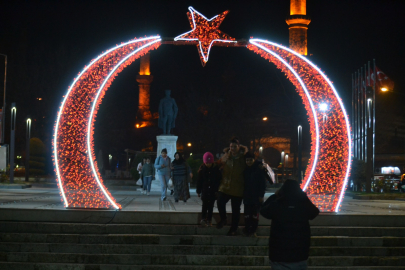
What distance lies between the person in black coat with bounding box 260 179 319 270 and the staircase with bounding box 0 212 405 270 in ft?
10.9

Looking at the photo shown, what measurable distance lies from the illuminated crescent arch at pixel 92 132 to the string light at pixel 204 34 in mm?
661

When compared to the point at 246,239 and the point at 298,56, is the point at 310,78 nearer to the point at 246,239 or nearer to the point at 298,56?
the point at 298,56

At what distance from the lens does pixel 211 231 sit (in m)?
10.4

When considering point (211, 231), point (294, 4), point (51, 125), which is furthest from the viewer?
point (294, 4)

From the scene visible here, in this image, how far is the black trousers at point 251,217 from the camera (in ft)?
31.7

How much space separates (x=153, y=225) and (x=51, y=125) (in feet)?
119

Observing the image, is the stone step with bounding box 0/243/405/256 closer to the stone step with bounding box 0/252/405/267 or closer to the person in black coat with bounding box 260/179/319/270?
the stone step with bounding box 0/252/405/267

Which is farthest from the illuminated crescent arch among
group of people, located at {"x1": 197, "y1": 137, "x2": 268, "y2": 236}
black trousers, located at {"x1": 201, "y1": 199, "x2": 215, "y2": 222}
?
group of people, located at {"x1": 197, "y1": 137, "x2": 268, "y2": 236}

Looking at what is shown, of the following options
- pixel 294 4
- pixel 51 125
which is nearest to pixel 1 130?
pixel 51 125

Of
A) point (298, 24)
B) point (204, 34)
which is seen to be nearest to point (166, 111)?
point (204, 34)

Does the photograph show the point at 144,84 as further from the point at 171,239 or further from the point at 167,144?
the point at 171,239

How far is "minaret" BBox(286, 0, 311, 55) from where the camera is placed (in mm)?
64062

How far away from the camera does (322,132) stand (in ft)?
40.5

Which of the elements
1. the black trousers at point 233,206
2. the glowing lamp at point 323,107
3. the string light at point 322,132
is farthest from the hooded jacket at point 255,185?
the glowing lamp at point 323,107
